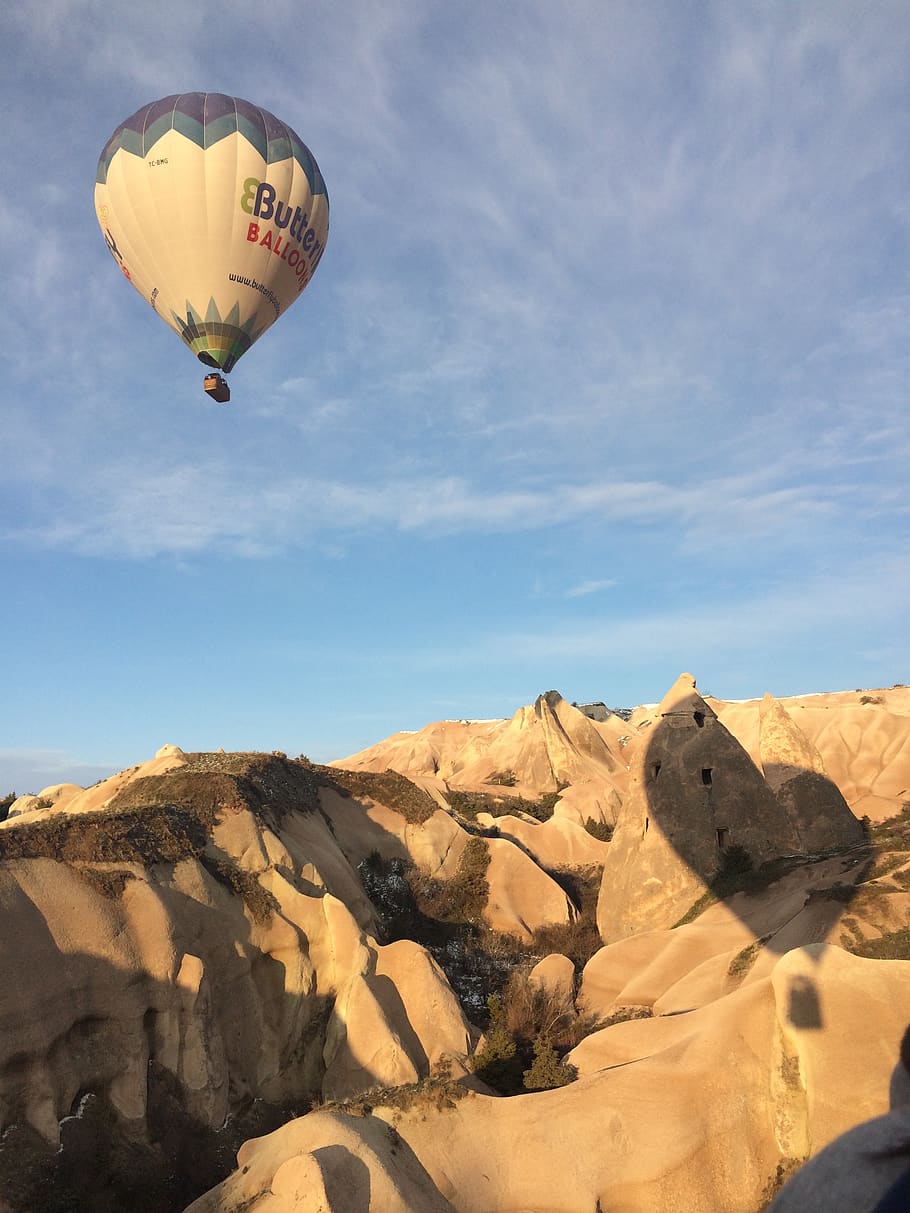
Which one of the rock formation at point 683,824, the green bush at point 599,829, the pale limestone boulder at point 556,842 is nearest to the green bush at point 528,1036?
the rock formation at point 683,824

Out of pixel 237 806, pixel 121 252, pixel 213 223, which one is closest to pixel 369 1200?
pixel 237 806

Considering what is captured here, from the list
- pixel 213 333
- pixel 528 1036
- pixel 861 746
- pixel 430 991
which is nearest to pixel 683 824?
pixel 528 1036

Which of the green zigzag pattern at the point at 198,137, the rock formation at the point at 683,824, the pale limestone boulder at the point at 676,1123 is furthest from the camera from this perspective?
the rock formation at the point at 683,824

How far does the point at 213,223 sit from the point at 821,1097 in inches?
918

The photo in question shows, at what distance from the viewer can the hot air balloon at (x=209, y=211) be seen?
862 inches

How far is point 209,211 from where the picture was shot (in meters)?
22.0

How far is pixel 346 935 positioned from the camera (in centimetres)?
1880

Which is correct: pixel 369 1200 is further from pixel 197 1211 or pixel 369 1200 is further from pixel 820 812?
pixel 820 812

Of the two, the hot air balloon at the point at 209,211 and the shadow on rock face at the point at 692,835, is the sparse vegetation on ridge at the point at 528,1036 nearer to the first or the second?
the shadow on rock face at the point at 692,835

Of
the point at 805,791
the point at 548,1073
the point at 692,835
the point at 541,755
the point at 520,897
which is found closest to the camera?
the point at 548,1073

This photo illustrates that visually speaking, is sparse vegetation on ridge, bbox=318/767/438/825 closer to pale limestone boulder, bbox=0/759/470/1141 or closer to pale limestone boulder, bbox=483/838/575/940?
pale limestone boulder, bbox=483/838/575/940

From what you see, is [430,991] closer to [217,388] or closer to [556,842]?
[217,388]

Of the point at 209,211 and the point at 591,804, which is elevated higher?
the point at 209,211

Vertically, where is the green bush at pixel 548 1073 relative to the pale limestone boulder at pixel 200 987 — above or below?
below
